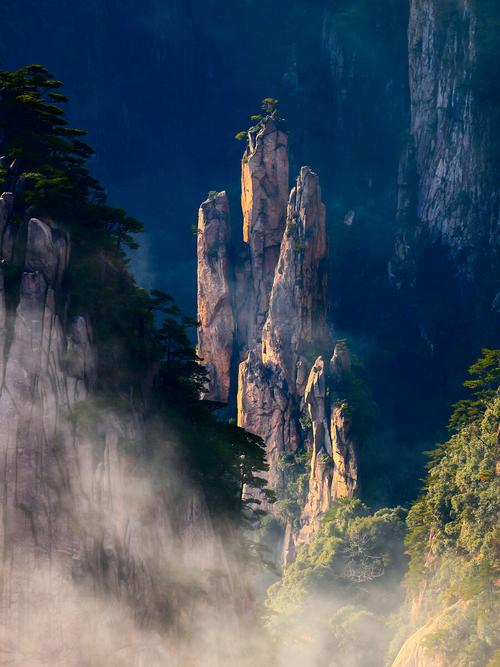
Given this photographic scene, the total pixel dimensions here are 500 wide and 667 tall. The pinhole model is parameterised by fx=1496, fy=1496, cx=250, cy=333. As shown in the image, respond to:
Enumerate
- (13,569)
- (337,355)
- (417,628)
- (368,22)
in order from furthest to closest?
(368,22)
(337,355)
(417,628)
(13,569)

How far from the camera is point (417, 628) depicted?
83.9 metres

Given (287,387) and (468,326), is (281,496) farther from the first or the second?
(468,326)

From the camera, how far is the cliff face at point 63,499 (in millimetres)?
54781

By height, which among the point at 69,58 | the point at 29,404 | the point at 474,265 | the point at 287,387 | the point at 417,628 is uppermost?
the point at 69,58

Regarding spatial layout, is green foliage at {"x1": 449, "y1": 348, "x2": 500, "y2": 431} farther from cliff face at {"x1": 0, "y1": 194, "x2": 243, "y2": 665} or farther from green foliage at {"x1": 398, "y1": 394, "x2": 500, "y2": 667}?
cliff face at {"x1": 0, "y1": 194, "x2": 243, "y2": 665}

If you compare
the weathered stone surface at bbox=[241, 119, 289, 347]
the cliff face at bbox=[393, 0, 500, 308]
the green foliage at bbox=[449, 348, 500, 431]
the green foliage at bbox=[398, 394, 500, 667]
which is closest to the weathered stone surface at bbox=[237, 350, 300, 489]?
the weathered stone surface at bbox=[241, 119, 289, 347]

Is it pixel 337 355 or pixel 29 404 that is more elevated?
pixel 337 355

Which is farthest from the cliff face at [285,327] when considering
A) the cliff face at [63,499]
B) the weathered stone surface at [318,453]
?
the cliff face at [63,499]

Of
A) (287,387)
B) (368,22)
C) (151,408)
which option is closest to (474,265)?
(287,387)

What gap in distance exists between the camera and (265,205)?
12419 cm

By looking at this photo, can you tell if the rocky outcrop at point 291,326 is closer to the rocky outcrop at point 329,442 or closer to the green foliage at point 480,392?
the rocky outcrop at point 329,442

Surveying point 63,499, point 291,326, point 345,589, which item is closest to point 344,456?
point 345,589

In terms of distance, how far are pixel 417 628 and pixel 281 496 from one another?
31201 mm

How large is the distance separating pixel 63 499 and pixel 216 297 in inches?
2717
